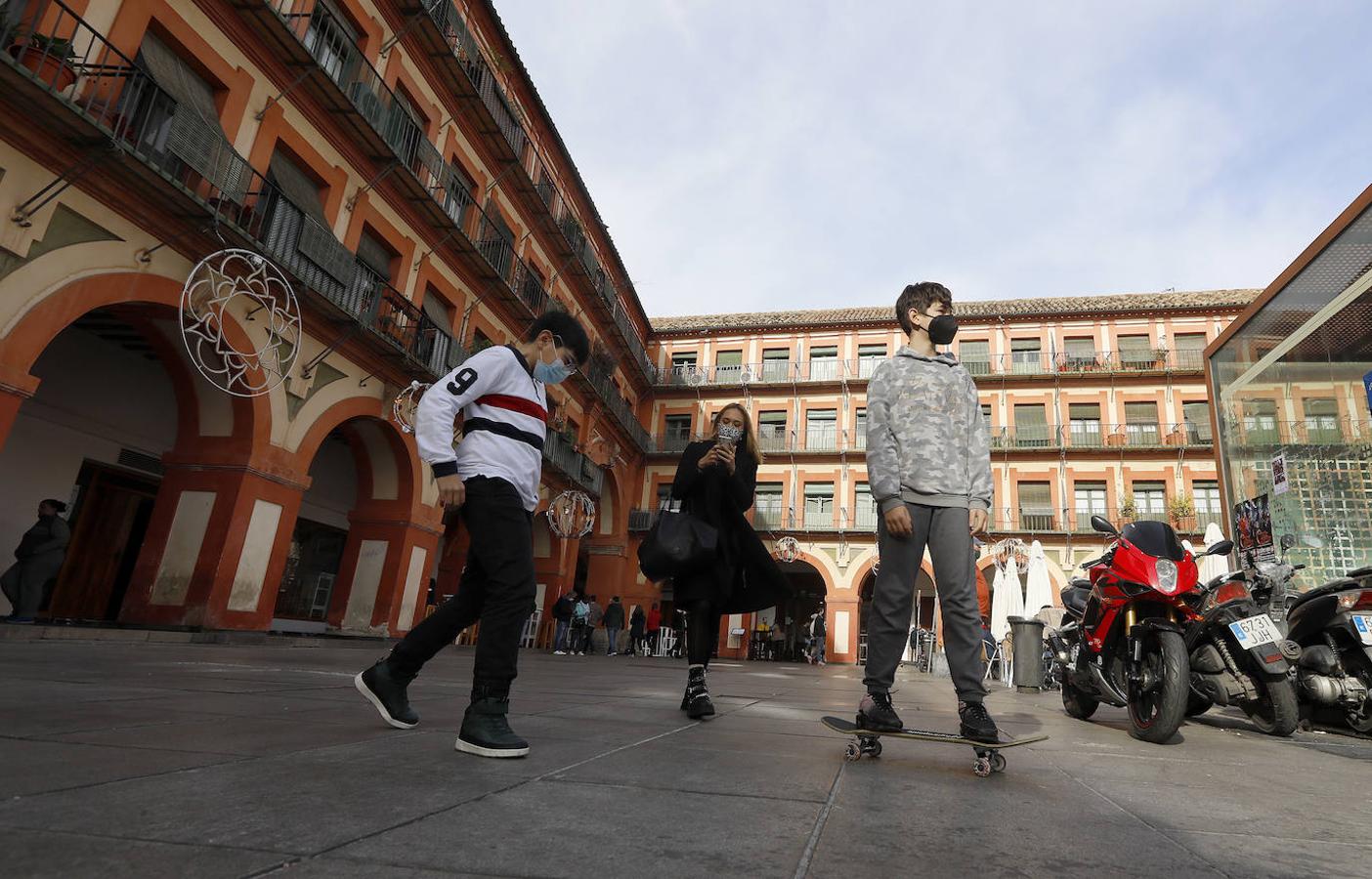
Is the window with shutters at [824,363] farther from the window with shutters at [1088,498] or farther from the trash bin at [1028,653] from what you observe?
the trash bin at [1028,653]

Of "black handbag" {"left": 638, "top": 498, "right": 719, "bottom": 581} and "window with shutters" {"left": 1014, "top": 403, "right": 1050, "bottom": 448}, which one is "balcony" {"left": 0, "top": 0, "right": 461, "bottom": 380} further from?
"window with shutters" {"left": 1014, "top": 403, "right": 1050, "bottom": 448}

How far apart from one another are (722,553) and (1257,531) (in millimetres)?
6323

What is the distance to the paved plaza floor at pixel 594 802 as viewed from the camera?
1322 mm

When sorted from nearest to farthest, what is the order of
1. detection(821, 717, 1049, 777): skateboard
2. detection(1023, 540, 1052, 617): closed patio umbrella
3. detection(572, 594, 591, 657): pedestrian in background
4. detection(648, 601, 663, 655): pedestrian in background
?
detection(821, 717, 1049, 777): skateboard < detection(1023, 540, 1052, 617): closed patio umbrella < detection(572, 594, 591, 657): pedestrian in background < detection(648, 601, 663, 655): pedestrian in background

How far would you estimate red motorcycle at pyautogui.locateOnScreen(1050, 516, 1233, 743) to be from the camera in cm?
416

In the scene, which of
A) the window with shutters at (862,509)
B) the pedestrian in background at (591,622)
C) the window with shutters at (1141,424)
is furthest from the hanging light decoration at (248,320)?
the window with shutters at (1141,424)

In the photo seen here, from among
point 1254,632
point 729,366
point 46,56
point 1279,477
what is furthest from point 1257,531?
point 729,366

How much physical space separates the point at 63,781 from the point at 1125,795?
2847 millimetres

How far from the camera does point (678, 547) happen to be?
405 centimetres

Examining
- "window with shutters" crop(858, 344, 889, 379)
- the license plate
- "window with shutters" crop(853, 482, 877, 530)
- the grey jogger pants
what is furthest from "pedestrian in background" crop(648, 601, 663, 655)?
the grey jogger pants

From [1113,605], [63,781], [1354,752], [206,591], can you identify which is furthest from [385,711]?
[206,591]

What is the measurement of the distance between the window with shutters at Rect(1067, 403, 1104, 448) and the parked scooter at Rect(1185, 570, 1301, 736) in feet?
80.8

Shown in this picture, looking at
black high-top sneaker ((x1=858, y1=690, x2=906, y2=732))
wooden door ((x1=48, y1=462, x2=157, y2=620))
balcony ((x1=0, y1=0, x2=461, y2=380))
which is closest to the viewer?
black high-top sneaker ((x1=858, y1=690, x2=906, y2=732))

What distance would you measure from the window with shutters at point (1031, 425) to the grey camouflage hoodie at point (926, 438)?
26890 millimetres
